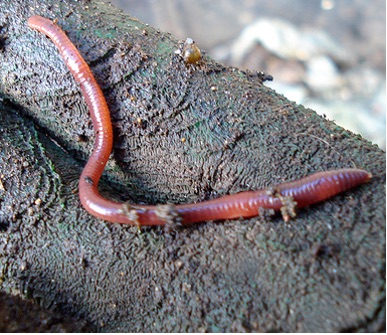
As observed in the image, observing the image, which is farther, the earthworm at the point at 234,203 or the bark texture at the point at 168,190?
the earthworm at the point at 234,203

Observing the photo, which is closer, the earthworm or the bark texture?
the bark texture

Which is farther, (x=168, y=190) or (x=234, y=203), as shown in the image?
(x=168, y=190)

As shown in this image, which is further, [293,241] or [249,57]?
[249,57]

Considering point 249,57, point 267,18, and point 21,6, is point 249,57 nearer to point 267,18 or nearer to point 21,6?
point 267,18

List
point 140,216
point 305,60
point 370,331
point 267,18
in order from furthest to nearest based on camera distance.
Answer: point 267,18, point 305,60, point 140,216, point 370,331

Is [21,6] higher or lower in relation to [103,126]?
higher

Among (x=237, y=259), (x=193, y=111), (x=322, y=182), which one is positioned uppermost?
(x=193, y=111)

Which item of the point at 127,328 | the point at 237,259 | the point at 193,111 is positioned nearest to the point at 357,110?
the point at 193,111

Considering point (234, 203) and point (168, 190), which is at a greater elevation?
point (168, 190)
